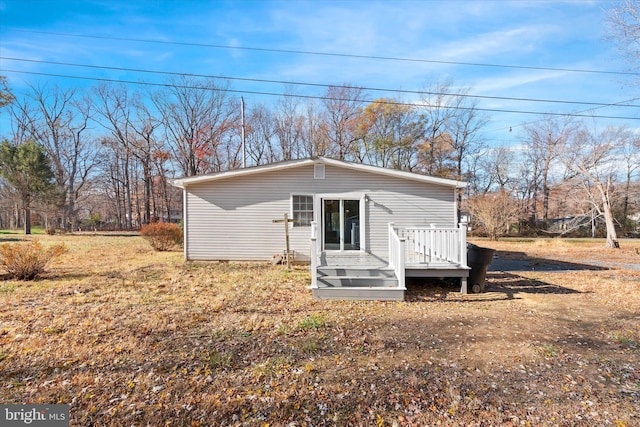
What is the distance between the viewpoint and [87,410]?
2.57 meters

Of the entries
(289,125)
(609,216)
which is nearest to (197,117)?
(289,125)

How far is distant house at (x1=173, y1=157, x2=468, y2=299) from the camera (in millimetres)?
9891

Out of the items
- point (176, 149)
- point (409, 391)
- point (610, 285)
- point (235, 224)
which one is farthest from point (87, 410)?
point (176, 149)

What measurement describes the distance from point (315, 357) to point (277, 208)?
6942mm

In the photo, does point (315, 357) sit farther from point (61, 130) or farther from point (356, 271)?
point (61, 130)

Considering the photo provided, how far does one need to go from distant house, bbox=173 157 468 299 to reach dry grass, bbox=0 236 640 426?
11.2 ft

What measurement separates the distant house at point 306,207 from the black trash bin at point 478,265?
9.61ft

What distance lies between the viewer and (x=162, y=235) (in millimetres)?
13266

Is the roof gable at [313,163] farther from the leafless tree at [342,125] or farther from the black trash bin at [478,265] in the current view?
the leafless tree at [342,125]

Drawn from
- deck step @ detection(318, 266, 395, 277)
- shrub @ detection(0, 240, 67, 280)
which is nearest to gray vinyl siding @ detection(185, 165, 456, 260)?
deck step @ detection(318, 266, 395, 277)

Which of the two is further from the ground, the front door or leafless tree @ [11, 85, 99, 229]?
leafless tree @ [11, 85, 99, 229]

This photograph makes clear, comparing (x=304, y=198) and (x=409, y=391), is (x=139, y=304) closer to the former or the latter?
(x=409, y=391)

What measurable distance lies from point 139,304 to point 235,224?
4.79 metres

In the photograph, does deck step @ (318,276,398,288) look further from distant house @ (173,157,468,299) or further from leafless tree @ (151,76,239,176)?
leafless tree @ (151,76,239,176)
